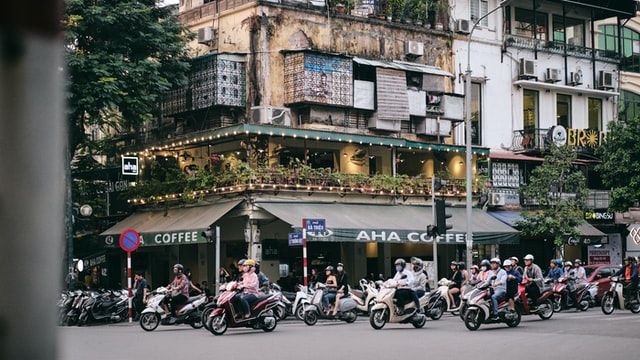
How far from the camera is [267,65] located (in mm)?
31656

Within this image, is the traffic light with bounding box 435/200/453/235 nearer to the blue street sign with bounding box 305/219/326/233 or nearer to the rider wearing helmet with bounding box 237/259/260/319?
the blue street sign with bounding box 305/219/326/233

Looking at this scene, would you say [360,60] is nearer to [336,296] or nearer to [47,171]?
[336,296]

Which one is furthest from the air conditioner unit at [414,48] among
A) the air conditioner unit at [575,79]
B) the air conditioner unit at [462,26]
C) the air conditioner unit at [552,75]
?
the air conditioner unit at [575,79]

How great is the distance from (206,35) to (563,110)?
648 inches

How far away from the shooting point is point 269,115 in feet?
101

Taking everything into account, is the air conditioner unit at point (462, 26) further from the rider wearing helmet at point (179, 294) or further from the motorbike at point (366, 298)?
the rider wearing helmet at point (179, 294)

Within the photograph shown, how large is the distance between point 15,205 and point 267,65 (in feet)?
99.9

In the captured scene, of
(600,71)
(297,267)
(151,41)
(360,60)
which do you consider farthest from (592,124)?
(151,41)

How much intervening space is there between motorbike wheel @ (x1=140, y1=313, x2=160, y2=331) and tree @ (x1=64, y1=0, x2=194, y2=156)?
9899 millimetres

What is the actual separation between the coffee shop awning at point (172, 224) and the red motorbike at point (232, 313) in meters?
9.56

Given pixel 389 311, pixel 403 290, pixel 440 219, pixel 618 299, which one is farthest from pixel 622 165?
pixel 389 311

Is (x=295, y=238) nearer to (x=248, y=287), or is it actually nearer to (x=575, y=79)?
(x=248, y=287)

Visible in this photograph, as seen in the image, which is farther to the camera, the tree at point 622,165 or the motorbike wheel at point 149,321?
the tree at point 622,165

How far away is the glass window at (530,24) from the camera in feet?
129
